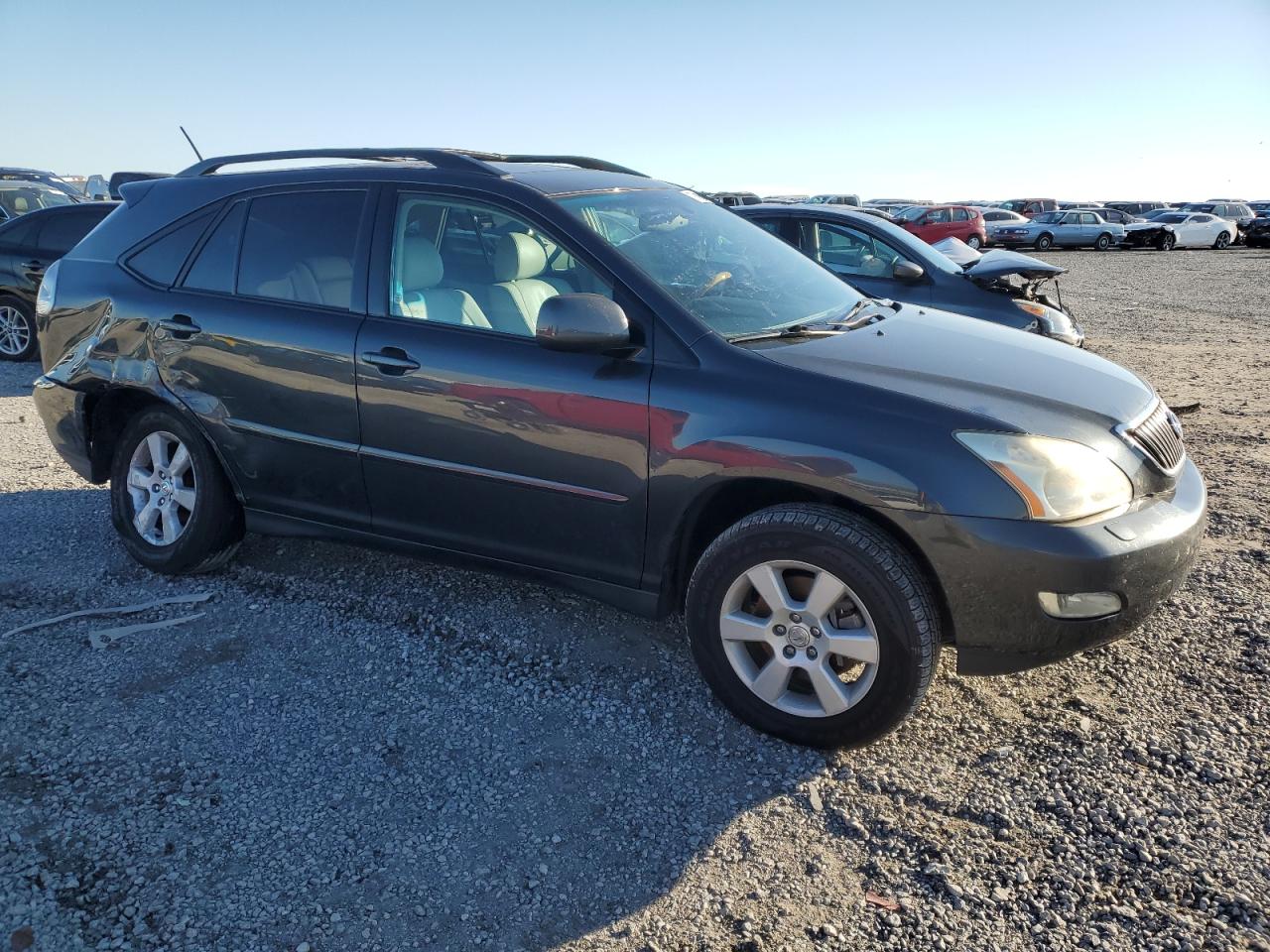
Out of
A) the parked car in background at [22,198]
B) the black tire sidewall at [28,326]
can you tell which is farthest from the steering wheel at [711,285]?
the parked car in background at [22,198]

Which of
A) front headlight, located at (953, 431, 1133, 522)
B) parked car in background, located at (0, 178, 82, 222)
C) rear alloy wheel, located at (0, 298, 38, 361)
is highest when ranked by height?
parked car in background, located at (0, 178, 82, 222)

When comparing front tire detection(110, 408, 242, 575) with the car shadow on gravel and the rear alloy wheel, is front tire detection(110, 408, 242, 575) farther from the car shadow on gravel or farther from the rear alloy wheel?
the rear alloy wheel

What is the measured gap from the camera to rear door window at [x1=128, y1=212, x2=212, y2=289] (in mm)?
4043

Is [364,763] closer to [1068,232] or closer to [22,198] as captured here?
[22,198]

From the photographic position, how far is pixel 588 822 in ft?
8.65

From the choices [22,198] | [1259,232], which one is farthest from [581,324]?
[1259,232]

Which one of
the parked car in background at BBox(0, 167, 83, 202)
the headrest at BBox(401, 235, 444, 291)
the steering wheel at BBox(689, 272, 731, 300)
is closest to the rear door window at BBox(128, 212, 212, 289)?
the headrest at BBox(401, 235, 444, 291)

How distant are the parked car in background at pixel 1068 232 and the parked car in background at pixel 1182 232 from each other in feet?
2.02

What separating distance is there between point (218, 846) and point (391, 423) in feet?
5.12

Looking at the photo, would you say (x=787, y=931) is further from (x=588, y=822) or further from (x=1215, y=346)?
(x=1215, y=346)

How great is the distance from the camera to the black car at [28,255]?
9.27 meters

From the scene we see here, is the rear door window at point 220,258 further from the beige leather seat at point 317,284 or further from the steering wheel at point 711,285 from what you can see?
the steering wheel at point 711,285

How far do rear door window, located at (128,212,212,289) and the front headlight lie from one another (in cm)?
331

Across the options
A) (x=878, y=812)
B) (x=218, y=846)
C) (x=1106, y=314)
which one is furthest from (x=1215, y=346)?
(x=218, y=846)
